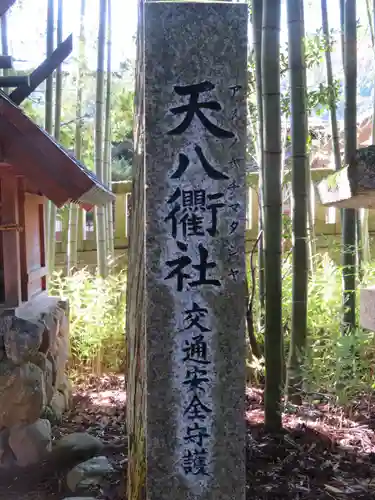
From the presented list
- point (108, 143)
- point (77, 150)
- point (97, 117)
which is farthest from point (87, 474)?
point (77, 150)

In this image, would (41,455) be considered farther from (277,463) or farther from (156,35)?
(156,35)

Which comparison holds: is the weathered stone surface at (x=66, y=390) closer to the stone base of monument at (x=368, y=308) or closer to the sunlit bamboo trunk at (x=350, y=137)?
the sunlit bamboo trunk at (x=350, y=137)

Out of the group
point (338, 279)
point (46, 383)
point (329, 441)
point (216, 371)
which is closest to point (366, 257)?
point (338, 279)

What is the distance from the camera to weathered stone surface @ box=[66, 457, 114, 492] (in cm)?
342

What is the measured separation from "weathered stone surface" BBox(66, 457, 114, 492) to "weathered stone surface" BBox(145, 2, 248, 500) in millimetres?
1495

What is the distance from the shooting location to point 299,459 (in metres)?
3.41

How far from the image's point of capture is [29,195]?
4246 millimetres

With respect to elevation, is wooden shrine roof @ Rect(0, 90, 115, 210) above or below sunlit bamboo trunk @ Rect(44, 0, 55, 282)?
below

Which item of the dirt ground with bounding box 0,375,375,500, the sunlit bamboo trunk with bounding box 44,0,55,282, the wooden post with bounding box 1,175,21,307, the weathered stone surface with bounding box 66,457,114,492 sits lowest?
the weathered stone surface with bounding box 66,457,114,492

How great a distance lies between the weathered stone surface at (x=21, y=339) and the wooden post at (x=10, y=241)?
7.3 inches

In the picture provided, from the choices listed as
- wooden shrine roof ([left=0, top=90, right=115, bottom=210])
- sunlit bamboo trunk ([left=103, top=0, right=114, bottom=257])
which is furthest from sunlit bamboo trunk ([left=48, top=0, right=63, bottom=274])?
wooden shrine roof ([left=0, top=90, right=115, bottom=210])

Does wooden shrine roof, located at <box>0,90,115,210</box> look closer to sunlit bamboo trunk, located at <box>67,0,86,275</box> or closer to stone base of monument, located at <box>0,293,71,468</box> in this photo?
stone base of monument, located at <box>0,293,71,468</box>

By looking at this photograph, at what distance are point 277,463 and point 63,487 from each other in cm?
138

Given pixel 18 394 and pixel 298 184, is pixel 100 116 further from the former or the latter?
pixel 18 394
